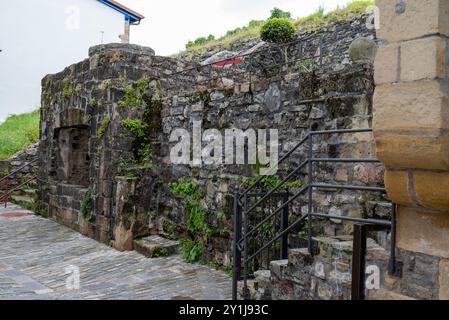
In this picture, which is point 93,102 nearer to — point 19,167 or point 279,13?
point 19,167

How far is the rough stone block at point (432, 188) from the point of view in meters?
2.00

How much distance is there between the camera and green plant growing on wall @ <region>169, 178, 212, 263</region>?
6.25m

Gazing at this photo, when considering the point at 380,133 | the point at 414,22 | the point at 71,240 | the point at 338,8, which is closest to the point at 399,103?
the point at 380,133

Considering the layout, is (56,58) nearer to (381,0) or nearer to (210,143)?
(210,143)

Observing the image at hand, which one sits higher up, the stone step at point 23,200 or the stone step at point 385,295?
the stone step at point 385,295

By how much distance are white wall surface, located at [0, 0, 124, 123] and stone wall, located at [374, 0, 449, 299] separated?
738 inches

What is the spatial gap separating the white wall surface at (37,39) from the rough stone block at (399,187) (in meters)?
18.9

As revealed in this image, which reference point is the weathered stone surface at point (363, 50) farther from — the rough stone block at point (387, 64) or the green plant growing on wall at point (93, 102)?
the green plant growing on wall at point (93, 102)

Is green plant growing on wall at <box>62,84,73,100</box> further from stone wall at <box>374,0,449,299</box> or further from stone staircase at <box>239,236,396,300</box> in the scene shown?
stone wall at <box>374,0,449,299</box>

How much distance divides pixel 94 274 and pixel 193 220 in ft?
5.10

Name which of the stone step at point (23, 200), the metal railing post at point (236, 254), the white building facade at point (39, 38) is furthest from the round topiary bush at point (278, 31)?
the metal railing post at point (236, 254)

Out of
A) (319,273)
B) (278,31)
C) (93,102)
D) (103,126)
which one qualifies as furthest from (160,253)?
(278,31)

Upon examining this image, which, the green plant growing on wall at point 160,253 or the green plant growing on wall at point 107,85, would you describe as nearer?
the green plant growing on wall at point 160,253

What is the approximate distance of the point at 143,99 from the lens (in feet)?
25.1
